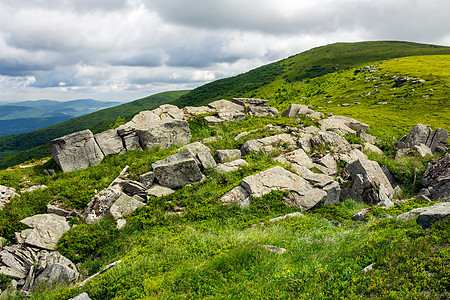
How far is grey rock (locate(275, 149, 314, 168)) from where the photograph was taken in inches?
780

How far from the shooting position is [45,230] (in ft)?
40.0

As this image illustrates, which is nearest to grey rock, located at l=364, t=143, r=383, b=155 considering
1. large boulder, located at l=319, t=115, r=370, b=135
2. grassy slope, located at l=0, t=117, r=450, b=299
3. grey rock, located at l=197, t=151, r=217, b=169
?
large boulder, located at l=319, t=115, r=370, b=135

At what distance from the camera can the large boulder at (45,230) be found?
11445mm

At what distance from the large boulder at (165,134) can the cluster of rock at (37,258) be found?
11.2 m

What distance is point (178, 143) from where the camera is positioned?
77.5 feet

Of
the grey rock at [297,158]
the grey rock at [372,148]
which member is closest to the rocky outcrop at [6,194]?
the grey rock at [297,158]

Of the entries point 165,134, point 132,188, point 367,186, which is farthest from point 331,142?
point 132,188

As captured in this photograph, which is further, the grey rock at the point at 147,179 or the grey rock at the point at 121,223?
the grey rock at the point at 147,179

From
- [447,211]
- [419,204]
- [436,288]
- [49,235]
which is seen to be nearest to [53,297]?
[49,235]

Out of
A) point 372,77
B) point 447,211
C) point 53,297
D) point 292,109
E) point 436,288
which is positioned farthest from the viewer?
point 372,77

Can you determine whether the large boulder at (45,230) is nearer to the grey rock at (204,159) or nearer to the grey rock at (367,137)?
the grey rock at (204,159)

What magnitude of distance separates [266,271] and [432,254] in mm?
4855

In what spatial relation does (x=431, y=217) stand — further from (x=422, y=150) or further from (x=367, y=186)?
(x=422, y=150)

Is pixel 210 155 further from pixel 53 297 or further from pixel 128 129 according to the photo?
pixel 53 297
